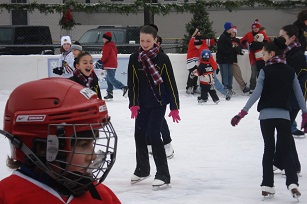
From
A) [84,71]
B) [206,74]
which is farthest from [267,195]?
[206,74]

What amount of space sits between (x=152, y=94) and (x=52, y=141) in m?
4.67

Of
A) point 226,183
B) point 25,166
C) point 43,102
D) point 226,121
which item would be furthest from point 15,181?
point 226,121

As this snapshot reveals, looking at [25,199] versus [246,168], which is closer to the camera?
[25,199]

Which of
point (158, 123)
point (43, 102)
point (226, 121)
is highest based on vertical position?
point (43, 102)

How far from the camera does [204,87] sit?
47.6ft

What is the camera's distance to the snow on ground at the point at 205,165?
267 inches

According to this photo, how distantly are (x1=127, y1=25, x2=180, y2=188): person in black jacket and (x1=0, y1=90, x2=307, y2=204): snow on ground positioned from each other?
0.38 metres

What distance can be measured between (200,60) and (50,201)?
40.4 feet

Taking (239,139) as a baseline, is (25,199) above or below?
above

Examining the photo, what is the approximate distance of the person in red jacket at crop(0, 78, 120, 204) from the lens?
238cm

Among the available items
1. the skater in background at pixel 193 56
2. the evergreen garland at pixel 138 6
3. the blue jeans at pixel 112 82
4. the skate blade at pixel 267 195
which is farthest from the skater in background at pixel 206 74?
the skate blade at pixel 267 195

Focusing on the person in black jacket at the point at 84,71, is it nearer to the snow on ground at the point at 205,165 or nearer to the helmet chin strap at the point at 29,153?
the snow on ground at the point at 205,165

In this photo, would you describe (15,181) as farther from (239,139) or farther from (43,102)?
(239,139)

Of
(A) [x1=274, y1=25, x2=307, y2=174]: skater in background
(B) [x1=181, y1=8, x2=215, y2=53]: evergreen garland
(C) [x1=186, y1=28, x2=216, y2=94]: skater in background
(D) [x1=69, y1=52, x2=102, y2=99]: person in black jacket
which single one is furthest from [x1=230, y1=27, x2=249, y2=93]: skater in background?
(D) [x1=69, y1=52, x2=102, y2=99]: person in black jacket
